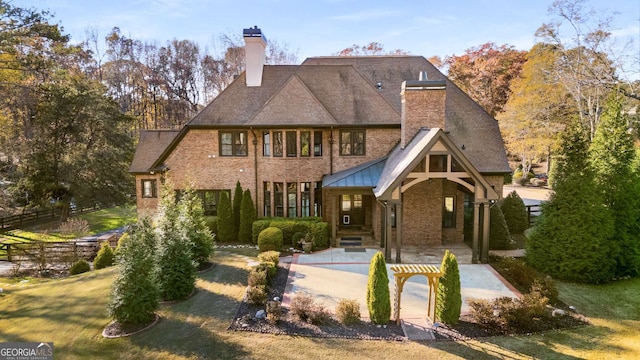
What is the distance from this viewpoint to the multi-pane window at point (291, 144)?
62.4 feet

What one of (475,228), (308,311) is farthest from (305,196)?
(308,311)

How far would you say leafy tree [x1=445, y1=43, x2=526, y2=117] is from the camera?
144 ft

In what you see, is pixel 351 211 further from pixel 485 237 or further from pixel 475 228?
pixel 485 237

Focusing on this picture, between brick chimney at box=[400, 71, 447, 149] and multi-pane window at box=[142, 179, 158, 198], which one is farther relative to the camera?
multi-pane window at box=[142, 179, 158, 198]

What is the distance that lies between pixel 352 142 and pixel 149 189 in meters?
12.0

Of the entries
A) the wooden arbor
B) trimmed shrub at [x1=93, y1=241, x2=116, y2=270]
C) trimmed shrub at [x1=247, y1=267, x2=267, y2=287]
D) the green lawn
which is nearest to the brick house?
trimmed shrub at [x1=93, y1=241, x2=116, y2=270]

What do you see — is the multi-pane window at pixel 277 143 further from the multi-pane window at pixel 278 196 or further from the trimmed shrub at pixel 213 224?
the trimmed shrub at pixel 213 224

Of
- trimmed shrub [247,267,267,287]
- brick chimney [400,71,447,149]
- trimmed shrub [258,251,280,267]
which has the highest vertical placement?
brick chimney [400,71,447,149]

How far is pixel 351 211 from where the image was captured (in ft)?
64.1

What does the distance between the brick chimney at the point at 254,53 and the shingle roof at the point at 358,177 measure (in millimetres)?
7196

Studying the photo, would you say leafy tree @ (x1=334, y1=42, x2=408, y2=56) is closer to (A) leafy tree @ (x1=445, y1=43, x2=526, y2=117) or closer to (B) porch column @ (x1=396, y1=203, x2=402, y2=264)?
(A) leafy tree @ (x1=445, y1=43, x2=526, y2=117)

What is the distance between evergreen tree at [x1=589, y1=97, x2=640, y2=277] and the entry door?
33.8 ft

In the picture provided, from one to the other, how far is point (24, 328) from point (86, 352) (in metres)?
3.19

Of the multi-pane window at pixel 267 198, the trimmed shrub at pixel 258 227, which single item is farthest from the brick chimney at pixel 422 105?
the trimmed shrub at pixel 258 227
